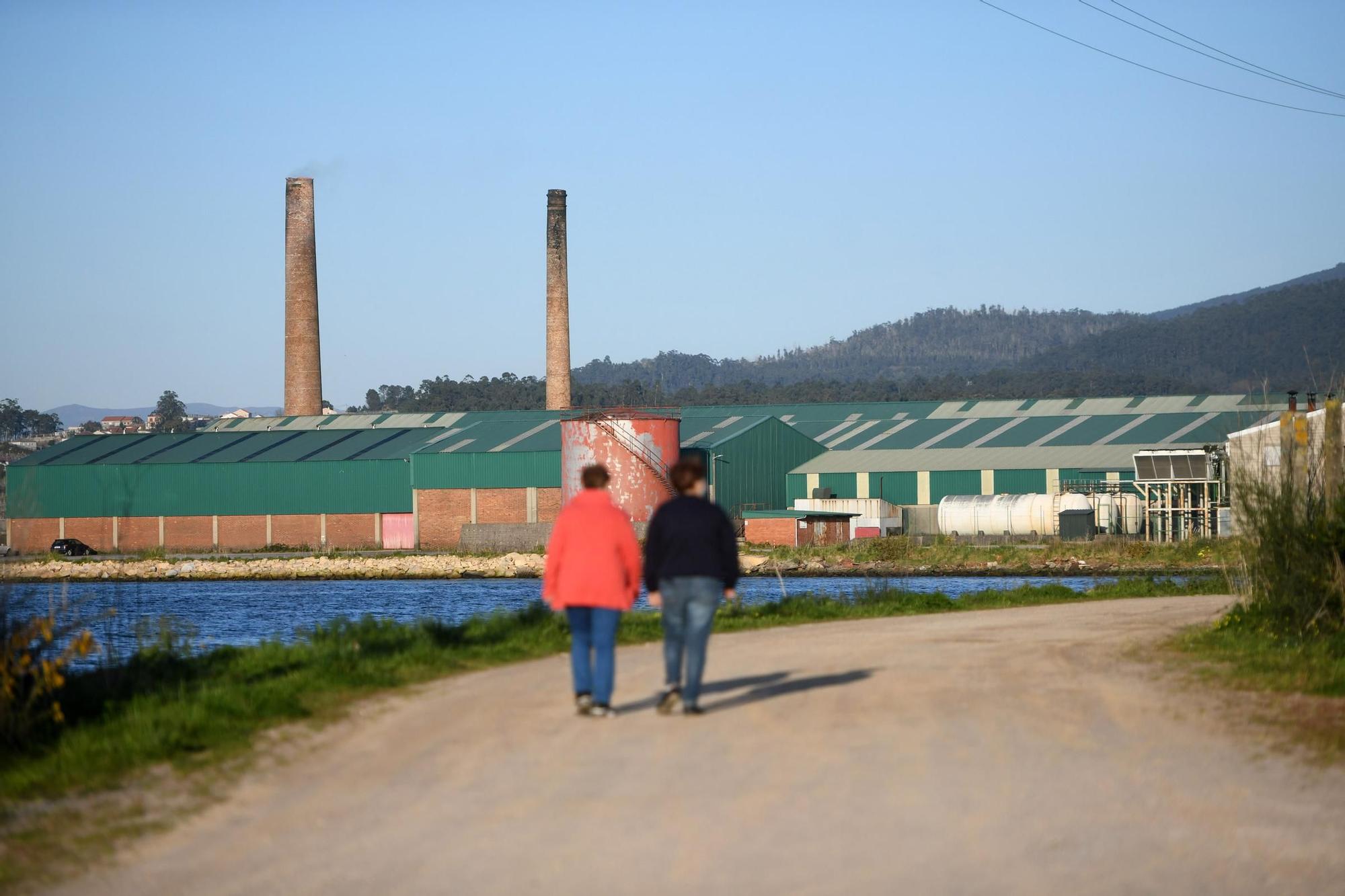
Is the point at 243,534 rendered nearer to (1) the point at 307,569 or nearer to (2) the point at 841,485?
(1) the point at 307,569

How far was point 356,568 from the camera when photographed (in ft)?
201

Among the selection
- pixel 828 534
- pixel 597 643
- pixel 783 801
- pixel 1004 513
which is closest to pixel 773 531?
pixel 828 534

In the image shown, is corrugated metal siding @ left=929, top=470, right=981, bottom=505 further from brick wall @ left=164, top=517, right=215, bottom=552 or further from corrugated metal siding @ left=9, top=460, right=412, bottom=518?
brick wall @ left=164, top=517, right=215, bottom=552

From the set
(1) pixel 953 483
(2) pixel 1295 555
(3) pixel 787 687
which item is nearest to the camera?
(3) pixel 787 687

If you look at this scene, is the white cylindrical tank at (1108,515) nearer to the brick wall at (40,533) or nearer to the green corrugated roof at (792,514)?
the green corrugated roof at (792,514)

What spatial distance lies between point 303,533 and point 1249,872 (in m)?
70.2

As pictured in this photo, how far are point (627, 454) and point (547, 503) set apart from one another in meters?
11.0

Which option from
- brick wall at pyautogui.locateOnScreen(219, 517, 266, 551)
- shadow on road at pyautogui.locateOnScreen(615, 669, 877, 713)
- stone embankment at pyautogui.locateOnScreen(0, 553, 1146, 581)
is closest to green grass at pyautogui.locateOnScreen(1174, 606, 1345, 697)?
shadow on road at pyautogui.locateOnScreen(615, 669, 877, 713)

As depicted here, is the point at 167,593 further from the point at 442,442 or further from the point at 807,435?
the point at 807,435

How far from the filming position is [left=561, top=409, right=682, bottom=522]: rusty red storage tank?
195 ft

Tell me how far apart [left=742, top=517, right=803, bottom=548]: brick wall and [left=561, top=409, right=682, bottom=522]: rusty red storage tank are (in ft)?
17.2

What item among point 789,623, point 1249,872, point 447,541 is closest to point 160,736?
point 1249,872

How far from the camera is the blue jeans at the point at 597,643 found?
34.3 ft

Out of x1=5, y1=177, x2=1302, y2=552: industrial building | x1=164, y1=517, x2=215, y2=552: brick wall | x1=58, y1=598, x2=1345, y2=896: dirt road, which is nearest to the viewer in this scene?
x1=58, y1=598, x2=1345, y2=896: dirt road
